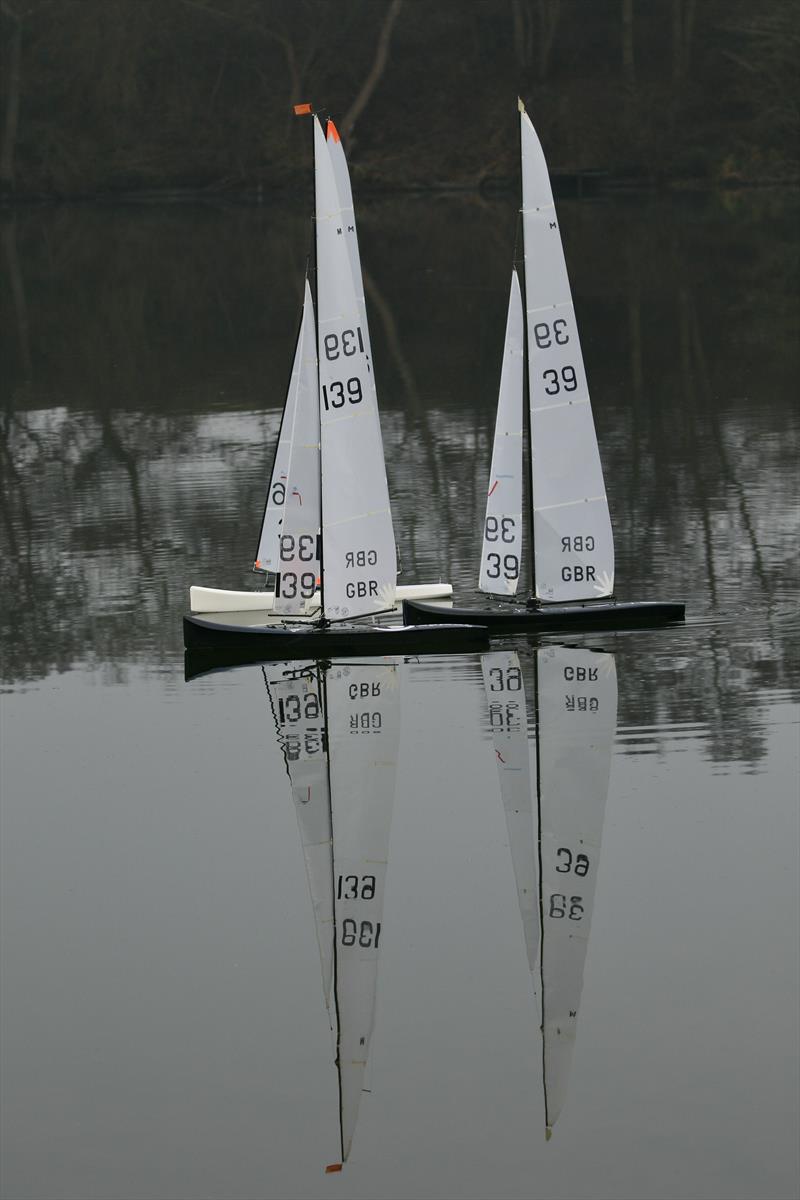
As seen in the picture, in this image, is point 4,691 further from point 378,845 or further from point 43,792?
point 378,845

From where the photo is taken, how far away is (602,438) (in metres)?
36.5

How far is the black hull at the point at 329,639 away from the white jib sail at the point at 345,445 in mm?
299

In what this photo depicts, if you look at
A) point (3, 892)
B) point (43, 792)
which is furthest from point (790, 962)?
point (43, 792)

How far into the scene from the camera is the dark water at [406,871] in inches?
506

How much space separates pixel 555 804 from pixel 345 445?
19.0ft

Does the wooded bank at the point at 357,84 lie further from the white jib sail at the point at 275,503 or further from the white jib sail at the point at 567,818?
the white jib sail at the point at 567,818

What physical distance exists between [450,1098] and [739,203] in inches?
2808

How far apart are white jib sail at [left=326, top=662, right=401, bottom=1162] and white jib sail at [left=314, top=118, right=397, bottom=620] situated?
3.21ft

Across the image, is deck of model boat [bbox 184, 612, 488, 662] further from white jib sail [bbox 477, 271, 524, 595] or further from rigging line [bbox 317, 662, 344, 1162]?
white jib sail [bbox 477, 271, 524, 595]

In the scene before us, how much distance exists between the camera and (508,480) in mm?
23469

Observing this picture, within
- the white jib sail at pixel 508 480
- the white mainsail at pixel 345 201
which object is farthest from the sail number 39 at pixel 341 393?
the white jib sail at pixel 508 480

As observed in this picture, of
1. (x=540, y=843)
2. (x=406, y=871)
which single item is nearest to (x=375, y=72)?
(x=540, y=843)

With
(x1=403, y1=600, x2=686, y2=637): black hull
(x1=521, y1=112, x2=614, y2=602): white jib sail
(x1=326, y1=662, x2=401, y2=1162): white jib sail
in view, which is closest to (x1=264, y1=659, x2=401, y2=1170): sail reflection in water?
(x1=326, y1=662, x2=401, y2=1162): white jib sail

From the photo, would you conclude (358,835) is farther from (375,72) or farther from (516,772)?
(375,72)
